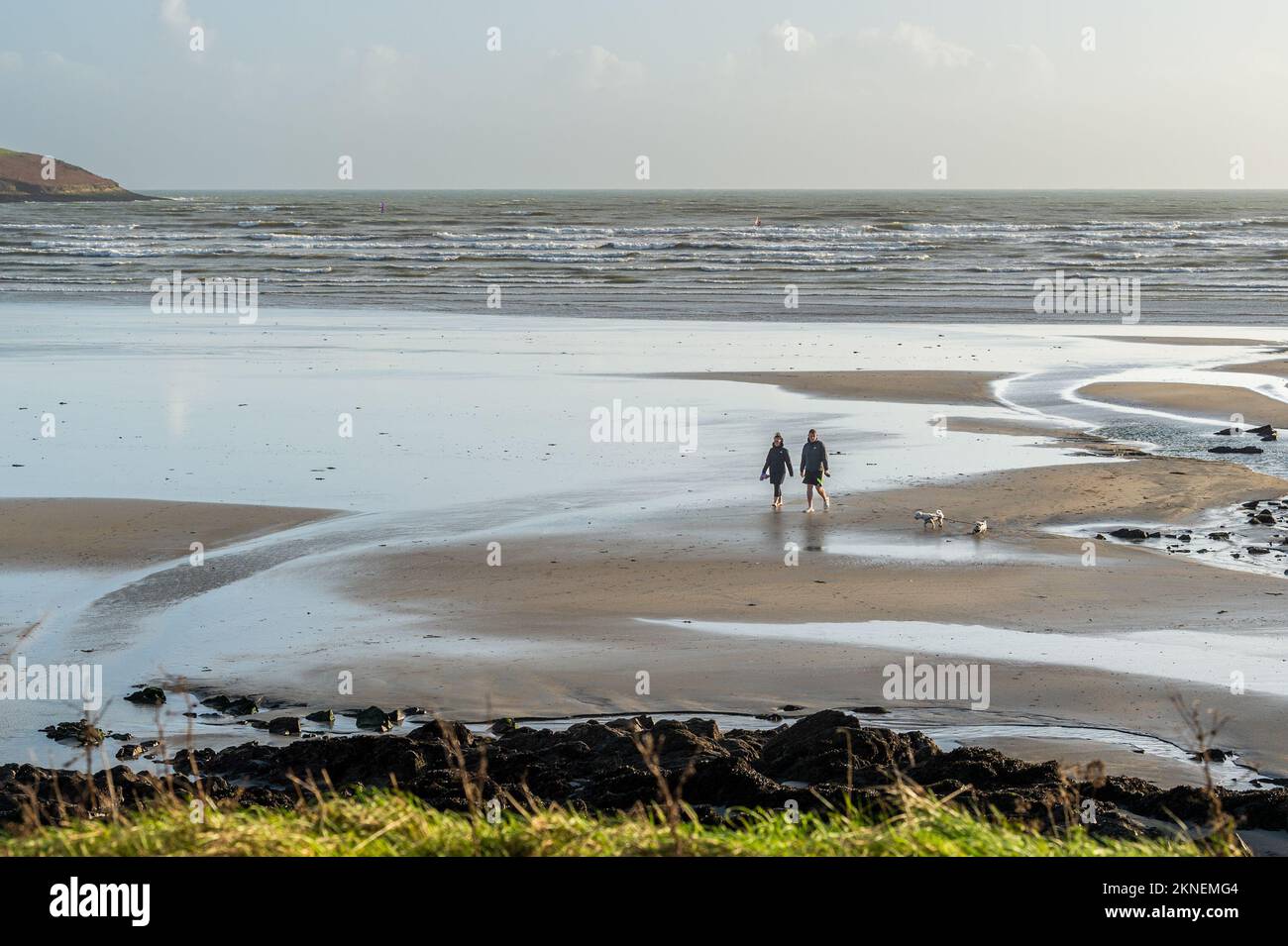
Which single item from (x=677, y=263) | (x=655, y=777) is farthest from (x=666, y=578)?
(x=677, y=263)

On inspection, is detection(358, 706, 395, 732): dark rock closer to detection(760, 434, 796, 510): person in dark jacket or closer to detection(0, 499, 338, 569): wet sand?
detection(0, 499, 338, 569): wet sand

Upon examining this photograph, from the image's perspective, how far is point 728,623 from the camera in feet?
42.9

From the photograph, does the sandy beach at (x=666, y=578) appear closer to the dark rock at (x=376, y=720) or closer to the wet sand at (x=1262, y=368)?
the dark rock at (x=376, y=720)

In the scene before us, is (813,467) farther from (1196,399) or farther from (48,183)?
(48,183)

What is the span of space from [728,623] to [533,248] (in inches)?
2505

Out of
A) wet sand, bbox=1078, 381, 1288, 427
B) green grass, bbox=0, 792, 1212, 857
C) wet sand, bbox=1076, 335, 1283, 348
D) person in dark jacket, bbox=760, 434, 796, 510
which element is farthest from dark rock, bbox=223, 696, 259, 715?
wet sand, bbox=1076, 335, 1283, 348

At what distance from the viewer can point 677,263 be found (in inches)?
2611

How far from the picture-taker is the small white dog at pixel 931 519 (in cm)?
1658

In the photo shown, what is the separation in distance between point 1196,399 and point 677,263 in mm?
40759

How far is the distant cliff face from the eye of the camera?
562 feet

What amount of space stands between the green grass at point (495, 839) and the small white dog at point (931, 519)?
36.2ft

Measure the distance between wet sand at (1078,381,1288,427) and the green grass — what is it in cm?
2156

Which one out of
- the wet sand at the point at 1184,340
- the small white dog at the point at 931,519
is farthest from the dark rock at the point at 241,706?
the wet sand at the point at 1184,340
